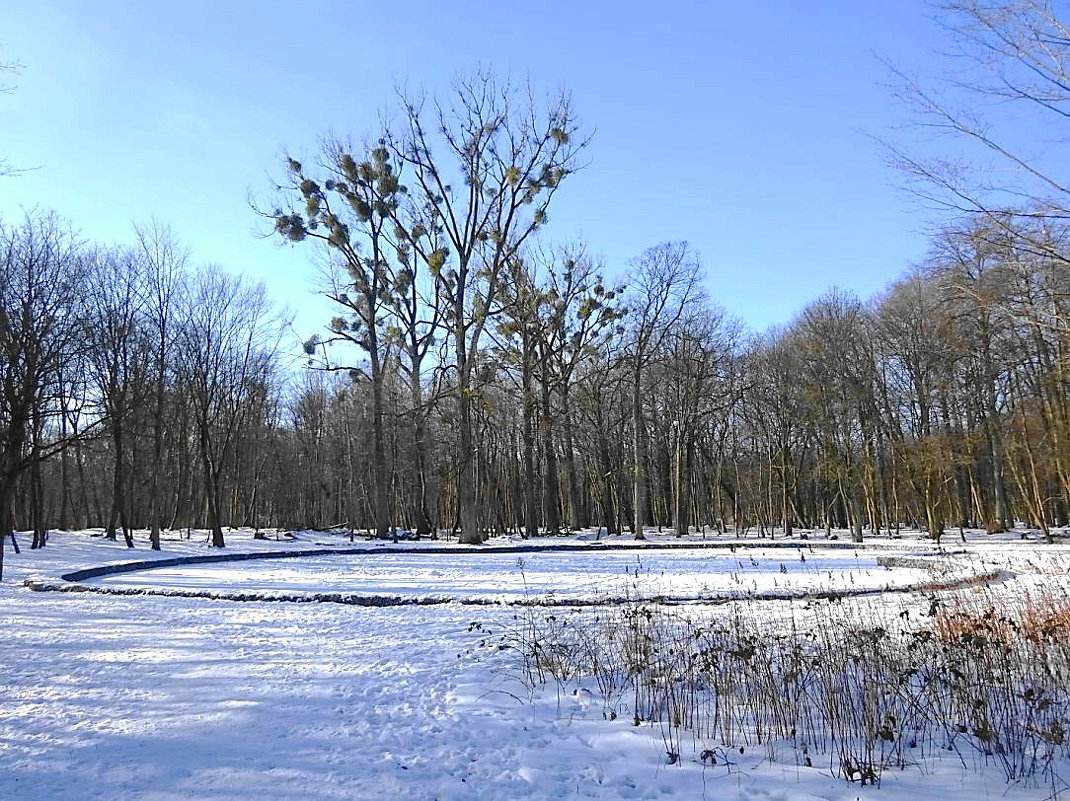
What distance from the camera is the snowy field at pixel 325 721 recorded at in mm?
4145

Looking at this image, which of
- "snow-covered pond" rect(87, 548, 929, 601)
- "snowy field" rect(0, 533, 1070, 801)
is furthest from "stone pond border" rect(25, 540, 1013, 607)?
"snowy field" rect(0, 533, 1070, 801)

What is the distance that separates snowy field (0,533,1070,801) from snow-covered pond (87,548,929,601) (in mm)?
1858

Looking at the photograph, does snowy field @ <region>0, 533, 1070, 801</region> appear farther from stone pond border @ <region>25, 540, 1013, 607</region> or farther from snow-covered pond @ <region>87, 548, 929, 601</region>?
snow-covered pond @ <region>87, 548, 929, 601</region>

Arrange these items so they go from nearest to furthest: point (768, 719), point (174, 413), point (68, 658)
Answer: point (768, 719), point (68, 658), point (174, 413)

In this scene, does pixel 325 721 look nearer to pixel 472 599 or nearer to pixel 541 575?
pixel 472 599

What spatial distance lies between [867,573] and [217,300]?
83.4ft

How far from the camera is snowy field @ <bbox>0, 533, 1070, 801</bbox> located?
4145 millimetres

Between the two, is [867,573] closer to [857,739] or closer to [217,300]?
[857,739]

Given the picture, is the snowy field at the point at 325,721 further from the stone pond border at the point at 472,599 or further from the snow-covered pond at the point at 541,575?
the snow-covered pond at the point at 541,575

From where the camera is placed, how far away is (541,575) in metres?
15.5

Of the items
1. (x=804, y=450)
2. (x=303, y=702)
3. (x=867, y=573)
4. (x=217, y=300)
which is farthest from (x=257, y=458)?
(x=303, y=702)

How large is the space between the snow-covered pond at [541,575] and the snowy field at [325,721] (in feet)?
6.10

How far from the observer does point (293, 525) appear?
4991 cm

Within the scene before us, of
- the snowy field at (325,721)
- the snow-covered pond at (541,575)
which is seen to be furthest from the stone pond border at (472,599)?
the snowy field at (325,721)
